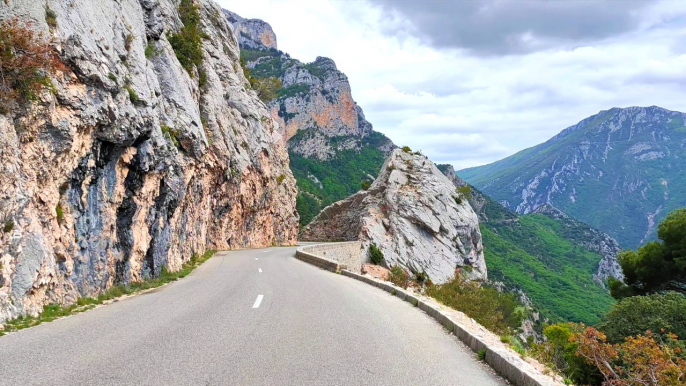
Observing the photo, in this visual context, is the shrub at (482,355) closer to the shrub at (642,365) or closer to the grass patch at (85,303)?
the shrub at (642,365)

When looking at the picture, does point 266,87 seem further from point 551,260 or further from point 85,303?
point 551,260

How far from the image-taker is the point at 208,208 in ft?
104

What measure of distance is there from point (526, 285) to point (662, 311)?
8080cm

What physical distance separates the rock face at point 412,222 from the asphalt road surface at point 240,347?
4133 cm

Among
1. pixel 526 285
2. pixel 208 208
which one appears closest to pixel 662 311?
pixel 208 208

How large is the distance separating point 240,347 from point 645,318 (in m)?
16.5

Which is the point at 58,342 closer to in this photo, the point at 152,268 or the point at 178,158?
the point at 152,268

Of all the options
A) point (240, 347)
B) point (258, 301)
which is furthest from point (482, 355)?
point (258, 301)

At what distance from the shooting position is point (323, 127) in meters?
158

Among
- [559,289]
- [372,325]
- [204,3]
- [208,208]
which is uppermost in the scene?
[204,3]

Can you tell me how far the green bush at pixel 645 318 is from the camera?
1670cm

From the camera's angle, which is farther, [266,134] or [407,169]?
[407,169]

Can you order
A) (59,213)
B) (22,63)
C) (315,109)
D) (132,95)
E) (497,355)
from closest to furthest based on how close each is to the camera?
1. (497,355)
2. (22,63)
3. (59,213)
4. (132,95)
5. (315,109)

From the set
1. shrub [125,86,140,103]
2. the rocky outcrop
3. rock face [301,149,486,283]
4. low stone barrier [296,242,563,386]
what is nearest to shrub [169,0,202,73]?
Answer: shrub [125,86,140,103]
